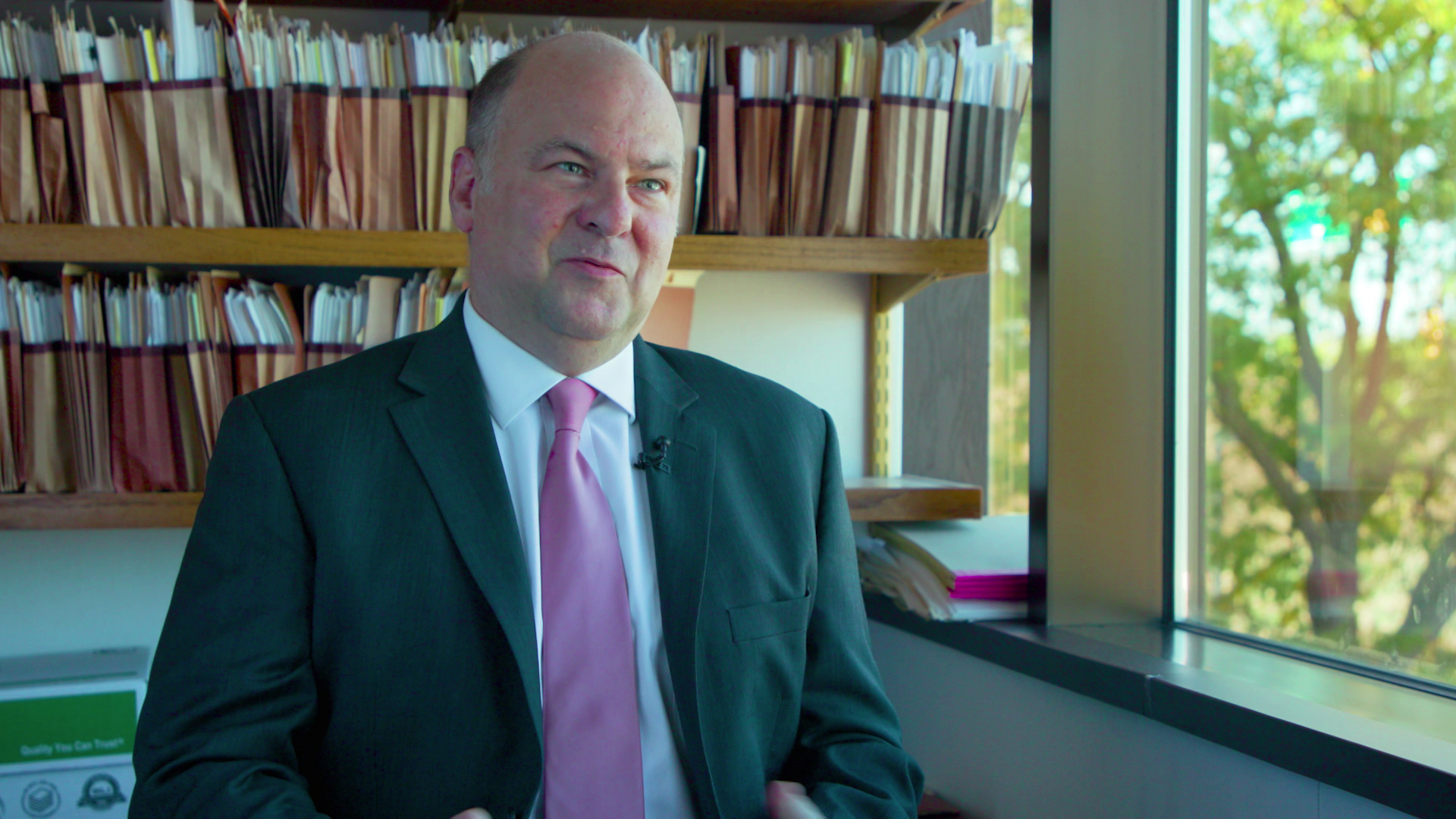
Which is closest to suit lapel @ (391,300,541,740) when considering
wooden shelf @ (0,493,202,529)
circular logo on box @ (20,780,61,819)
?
wooden shelf @ (0,493,202,529)

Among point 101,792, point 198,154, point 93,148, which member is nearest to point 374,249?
point 198,154

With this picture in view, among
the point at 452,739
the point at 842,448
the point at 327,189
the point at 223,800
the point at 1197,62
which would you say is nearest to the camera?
the point at 223,800

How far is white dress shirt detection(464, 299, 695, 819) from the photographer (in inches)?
47.3

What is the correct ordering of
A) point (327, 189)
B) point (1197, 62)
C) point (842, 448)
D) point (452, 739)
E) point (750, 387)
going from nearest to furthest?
point (452, 739) < point (750, 387) < point (327, 189) < point (1197, 62) < point (842, 448)

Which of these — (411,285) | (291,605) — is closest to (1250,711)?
(291,605)

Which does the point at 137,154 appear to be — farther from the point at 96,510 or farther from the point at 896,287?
the point at 896,287

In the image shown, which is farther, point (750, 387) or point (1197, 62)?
point (1197, 62)

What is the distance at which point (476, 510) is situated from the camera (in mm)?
1178

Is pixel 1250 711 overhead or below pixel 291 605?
below

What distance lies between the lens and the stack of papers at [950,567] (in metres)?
1.78

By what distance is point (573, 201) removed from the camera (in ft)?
4.10

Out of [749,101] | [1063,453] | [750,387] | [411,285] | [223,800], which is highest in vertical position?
[749,101]

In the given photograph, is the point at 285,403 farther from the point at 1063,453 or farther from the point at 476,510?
the point at 1063,453

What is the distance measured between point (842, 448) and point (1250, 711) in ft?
3.60
